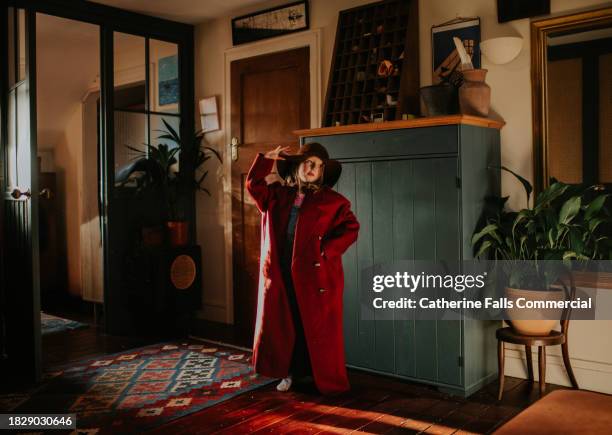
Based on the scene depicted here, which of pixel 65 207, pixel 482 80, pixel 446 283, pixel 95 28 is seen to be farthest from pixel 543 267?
pixel 65 207

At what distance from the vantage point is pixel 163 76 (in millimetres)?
5082

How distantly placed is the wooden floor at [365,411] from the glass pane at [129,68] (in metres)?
2.57

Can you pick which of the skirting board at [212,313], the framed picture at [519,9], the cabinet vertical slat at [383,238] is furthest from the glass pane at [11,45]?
the framed picture at [519,9]

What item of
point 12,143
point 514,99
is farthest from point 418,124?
point 12,143

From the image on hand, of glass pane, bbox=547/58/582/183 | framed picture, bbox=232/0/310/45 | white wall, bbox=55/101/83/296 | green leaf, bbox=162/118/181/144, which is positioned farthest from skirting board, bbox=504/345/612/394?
white wall, bbox=55/101/83/296

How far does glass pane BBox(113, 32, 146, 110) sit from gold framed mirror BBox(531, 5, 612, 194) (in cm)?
295

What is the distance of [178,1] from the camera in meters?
4.66

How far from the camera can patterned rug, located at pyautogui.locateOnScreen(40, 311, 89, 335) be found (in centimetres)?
506

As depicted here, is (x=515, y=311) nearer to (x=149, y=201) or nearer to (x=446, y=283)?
(x=446, y=283)

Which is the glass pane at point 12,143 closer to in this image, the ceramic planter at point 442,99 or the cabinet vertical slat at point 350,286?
the cabinet vertical slat at point 350,286

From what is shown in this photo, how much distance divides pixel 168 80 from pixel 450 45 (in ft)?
7.98

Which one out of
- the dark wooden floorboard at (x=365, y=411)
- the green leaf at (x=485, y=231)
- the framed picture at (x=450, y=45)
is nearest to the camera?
the dark wooden floorboard at (x=365, y=411)

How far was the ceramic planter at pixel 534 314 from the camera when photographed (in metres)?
3.16

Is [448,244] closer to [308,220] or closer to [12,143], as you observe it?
[308,220]
